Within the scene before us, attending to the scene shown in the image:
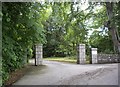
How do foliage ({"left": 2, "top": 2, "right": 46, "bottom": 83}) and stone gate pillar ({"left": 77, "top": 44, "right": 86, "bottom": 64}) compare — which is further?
stone gate pillar ({"left": 77, "top": 44, "right": 86, "bottom": 64})

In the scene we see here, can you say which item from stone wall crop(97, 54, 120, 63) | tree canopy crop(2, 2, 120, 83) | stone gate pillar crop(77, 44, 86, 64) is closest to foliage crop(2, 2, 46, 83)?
tree canopy crop(2, 2, 120, 83)

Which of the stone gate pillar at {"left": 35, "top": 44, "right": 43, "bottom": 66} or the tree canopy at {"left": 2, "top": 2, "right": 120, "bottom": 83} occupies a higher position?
the tree canopy at {"left": 2, "top": 2, "right": 120, "bottom": 83}

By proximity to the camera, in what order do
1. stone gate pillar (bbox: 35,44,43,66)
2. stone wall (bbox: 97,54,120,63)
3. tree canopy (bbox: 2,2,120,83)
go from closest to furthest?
tree canopy (bbox: 2,2,120,83) → stone gate pillar (bbox: 35,44,43,66) → stone wall (bbox: 97,54,120,63)

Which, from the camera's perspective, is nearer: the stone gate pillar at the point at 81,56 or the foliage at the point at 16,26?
the foliage at the point at 16,26

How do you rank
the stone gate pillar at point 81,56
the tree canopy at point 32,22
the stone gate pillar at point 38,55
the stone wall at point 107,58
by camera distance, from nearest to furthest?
1. the tree canopy at point 32,22
2. the stone gate pillar at point 38,55
3. the stone gate pillar at point 81,56
4. the stone wall at point 107,58

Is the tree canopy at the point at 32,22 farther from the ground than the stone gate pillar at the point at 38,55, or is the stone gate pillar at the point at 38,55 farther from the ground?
the tree canopy at the point at 32,22

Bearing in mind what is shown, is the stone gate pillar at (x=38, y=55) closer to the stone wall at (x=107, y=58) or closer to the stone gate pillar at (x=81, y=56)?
the stone gate pillar at (x=81, y=56)

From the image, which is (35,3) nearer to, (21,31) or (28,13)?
(28,13)

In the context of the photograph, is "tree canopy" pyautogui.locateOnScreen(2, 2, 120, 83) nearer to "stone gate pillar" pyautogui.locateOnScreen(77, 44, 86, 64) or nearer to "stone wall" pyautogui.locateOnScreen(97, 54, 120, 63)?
"stone gate pillar" pyautogui.locateOnScreen(77, 44, 86, 64)

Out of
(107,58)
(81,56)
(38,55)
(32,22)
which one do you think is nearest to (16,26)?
(32,22)

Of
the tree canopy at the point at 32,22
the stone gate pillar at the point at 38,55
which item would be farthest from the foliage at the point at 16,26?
the stone gate pillar at the point at 38,55

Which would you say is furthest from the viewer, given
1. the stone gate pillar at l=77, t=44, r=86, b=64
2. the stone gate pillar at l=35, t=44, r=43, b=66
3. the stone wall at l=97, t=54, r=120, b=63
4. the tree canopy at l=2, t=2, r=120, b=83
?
the stone wall at l=97, t=54, r=120, b=63

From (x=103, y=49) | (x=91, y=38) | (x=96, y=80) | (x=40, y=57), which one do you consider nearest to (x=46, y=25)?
(x=91, y=38)

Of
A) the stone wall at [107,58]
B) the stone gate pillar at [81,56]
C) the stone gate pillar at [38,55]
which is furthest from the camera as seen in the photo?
the stone wall at [107,58]
